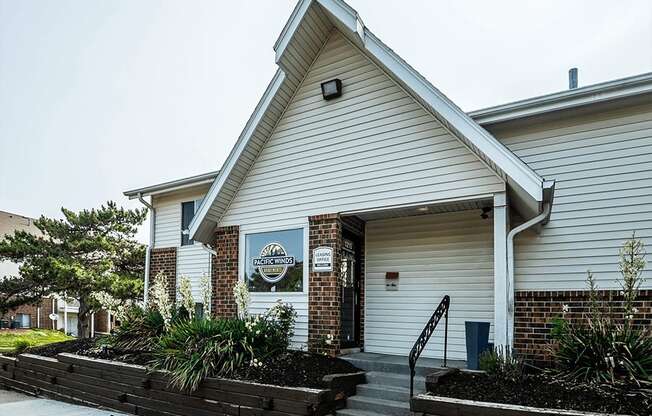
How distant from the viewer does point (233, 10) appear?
10328mm

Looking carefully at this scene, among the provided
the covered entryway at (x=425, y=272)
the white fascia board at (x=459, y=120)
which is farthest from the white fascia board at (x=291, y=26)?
the covered entryway at (x=425, y=272)

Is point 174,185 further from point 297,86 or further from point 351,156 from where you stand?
point 351,156

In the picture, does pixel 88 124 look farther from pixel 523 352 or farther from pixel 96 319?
pixel 96 319

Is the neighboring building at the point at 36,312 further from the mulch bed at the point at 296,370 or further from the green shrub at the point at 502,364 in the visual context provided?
the green shrub at the point at 502,364

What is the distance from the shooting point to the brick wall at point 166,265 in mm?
12758

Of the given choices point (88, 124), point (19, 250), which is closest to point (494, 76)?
point (88, 124)

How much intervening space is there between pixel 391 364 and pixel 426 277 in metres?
1.80

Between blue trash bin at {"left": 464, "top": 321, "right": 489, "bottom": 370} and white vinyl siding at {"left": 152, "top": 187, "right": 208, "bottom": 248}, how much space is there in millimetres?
8314

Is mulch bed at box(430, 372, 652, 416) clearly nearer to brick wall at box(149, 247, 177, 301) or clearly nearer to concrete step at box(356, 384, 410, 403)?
concrete step at box(356, 384, 410, 403)

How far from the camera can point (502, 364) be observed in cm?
580

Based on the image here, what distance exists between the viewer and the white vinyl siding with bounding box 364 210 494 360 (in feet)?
25.6

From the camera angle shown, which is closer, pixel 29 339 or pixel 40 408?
pixel 40 408

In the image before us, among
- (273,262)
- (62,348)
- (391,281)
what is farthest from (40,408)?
(391,281)

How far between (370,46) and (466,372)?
4.86 metres
